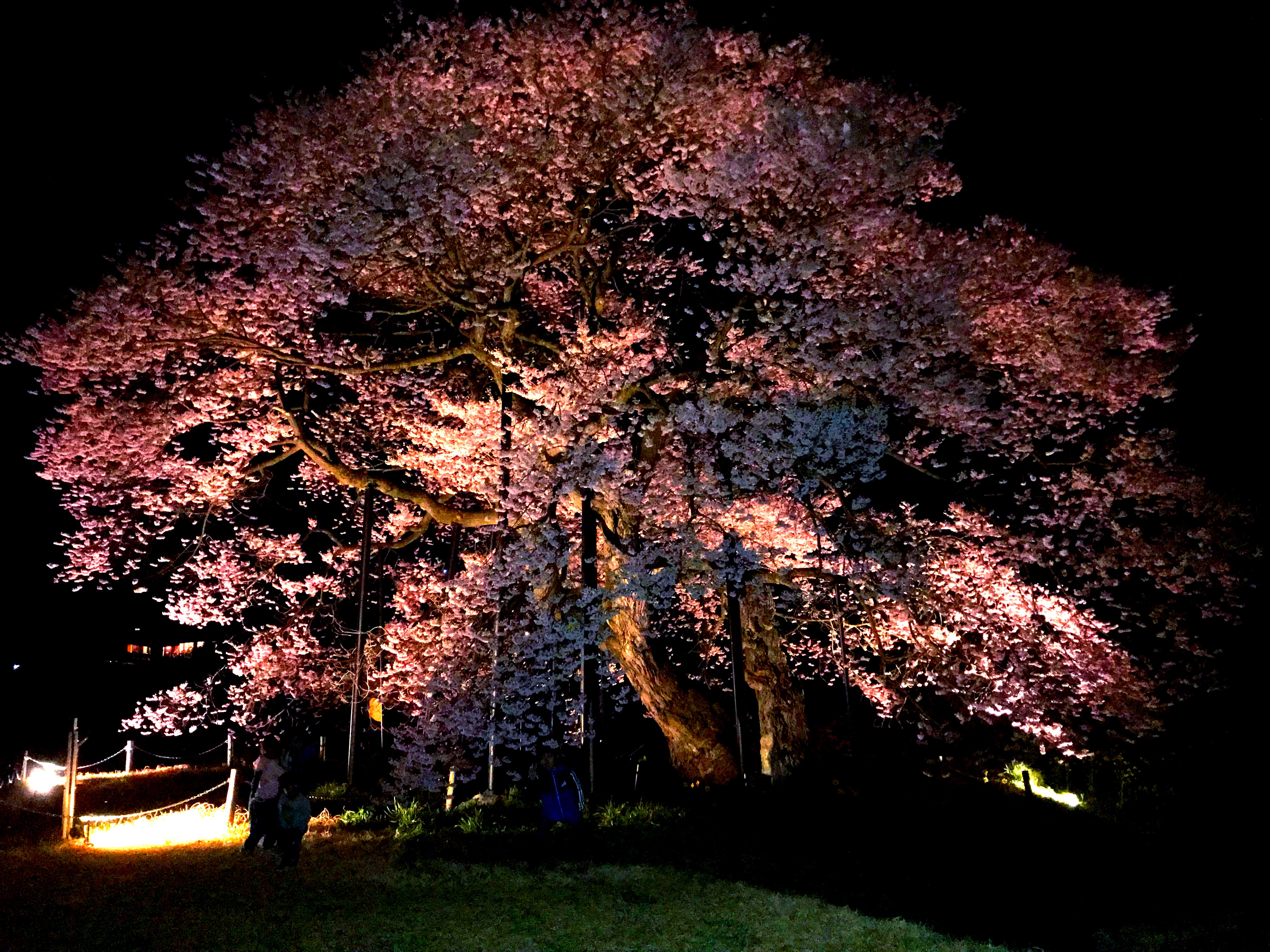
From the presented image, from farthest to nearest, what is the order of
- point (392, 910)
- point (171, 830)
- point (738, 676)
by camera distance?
point (171, 830), point (738, 676), point (392, 910)

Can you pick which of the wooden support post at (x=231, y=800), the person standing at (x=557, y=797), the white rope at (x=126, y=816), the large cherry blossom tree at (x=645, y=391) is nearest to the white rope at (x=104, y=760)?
the white rope at (x=126, y=816)

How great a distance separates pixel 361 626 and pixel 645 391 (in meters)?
5.27

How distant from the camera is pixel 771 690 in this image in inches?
527

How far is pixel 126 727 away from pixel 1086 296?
1669 centimetres

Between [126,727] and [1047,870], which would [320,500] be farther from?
[1047,870]

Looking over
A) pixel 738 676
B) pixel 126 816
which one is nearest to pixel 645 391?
pixel 738 676

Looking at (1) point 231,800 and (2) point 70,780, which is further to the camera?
(1) point 231,800

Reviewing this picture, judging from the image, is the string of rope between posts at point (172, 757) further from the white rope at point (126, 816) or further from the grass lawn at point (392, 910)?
the grass lawn at point (392, 910)

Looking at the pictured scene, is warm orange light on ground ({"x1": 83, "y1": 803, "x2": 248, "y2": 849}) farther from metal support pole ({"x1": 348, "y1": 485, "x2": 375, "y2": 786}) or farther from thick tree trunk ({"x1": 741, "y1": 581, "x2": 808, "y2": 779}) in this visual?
thick tree trunk ({"x1": 741, "y1": 581, "x2": 808, "y2": 779})

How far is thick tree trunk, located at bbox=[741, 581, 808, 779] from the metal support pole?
5.63 meters

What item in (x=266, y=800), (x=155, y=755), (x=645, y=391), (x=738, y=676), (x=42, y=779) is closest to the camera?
(x=266, y=800)

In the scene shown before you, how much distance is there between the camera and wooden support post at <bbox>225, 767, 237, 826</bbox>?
459 inches

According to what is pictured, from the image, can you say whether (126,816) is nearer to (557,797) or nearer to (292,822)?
(292,822)

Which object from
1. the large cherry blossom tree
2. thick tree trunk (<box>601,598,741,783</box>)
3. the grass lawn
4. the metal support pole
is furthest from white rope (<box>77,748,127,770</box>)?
thick tree trunk (<box>601,598,741,783</box>)
